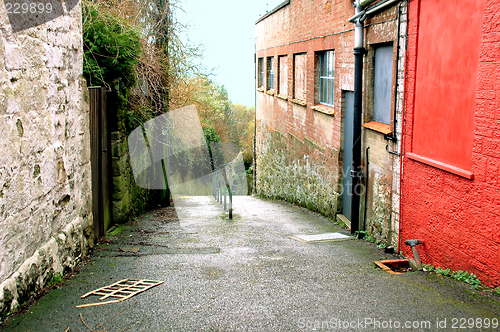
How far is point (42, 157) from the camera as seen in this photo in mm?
3957

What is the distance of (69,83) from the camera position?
15.5ft

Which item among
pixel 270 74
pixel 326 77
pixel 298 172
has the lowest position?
pixel 298 172

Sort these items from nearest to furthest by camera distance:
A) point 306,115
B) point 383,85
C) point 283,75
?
point 383,85
point 306,115
point 283,75

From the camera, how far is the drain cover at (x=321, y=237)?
7096mm

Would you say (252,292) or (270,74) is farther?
(270,74)

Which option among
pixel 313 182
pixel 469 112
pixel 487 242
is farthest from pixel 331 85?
pixel 487 242

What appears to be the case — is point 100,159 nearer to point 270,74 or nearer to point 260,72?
point 270,74

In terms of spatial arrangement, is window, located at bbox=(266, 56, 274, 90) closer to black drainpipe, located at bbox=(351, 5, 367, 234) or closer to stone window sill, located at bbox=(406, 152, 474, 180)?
black drainpipe, located at bbox=(351, 5, 367, 234)

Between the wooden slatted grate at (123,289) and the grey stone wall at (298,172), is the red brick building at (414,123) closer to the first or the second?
the grey stone wall at (298,172)

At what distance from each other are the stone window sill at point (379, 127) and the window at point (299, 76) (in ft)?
14.5

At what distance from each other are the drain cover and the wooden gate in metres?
2.97

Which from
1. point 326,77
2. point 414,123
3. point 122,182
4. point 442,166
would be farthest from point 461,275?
point 326,77

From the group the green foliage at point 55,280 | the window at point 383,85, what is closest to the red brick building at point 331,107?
the window at point 383,85

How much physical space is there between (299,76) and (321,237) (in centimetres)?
588
